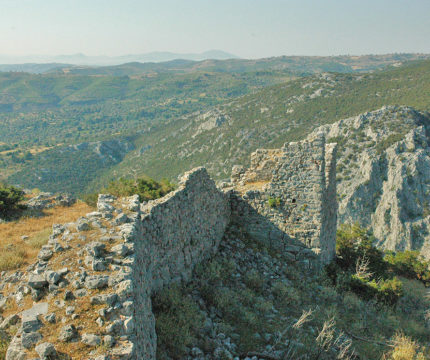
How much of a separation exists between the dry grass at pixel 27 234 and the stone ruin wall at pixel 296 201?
16.2ft

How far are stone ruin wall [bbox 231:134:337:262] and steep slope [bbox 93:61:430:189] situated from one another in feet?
159

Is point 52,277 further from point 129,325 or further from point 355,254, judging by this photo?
point 355,254

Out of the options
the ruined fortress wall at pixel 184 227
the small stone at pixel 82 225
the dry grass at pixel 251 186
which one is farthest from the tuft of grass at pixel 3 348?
the dry grass at pixel 251 186

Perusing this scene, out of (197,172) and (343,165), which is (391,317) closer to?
(197,172)

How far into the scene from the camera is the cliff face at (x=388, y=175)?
45.9m

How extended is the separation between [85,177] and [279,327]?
9241 centimetres

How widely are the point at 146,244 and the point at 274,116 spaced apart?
7105 centimetres

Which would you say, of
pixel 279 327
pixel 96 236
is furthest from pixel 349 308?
pixel 96 236

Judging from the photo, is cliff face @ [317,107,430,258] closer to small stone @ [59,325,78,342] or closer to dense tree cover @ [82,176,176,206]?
dense tree cover @ [82,176,176,206]

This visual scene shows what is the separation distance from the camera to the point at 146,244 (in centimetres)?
555

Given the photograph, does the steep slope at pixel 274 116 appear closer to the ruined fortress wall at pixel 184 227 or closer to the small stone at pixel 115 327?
the ruined fortress wall at pixel 184 227

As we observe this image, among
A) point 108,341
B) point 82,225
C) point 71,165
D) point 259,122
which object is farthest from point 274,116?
point 108,341

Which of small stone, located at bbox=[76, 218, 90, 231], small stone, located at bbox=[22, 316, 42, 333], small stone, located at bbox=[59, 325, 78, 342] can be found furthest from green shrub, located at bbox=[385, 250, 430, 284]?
small stone, located at bbox=[22, 316, 42, 333]

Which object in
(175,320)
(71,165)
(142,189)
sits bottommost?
(71,165)
